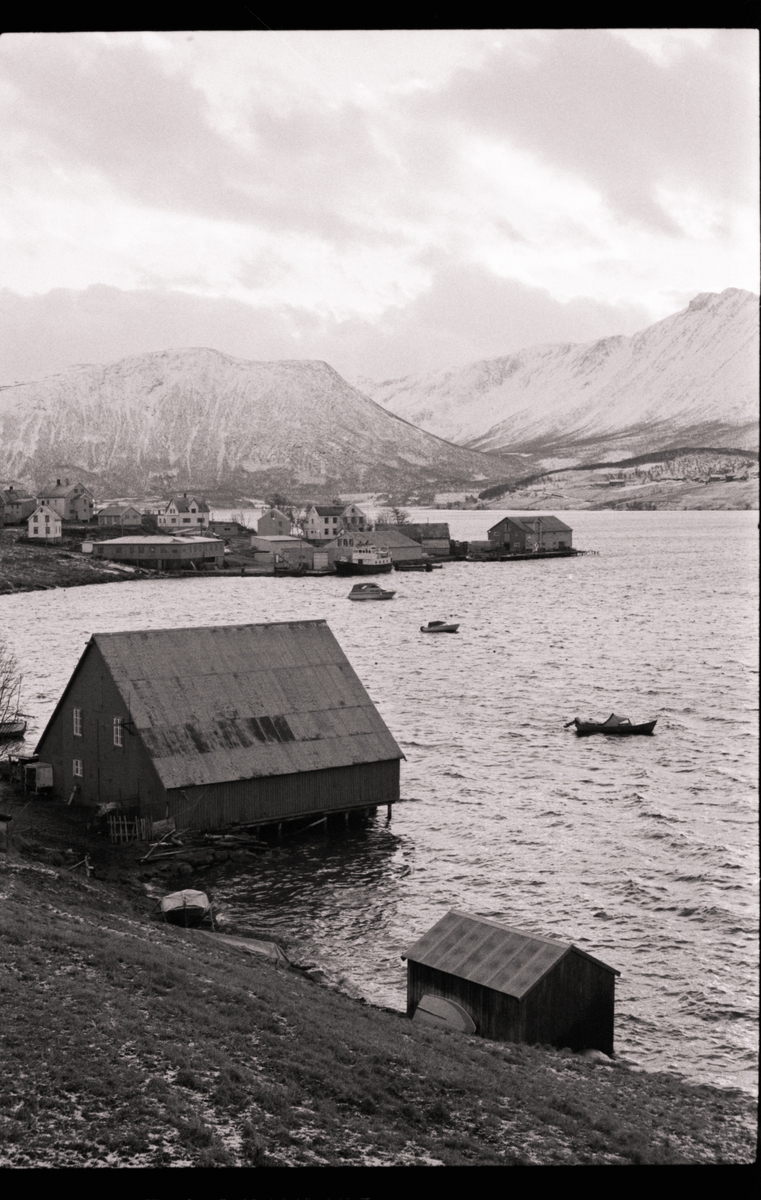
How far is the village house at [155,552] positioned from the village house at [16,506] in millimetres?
17830

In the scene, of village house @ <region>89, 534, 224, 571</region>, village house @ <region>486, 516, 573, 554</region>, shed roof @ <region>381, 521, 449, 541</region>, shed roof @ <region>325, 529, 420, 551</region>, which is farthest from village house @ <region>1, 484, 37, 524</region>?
village house @ <region>486, 516, 573, 554</region>

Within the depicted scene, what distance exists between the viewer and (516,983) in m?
16.0

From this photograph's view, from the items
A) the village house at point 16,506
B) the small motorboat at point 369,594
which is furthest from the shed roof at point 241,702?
the village house at point 16,506

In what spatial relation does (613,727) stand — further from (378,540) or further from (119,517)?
(119,517)

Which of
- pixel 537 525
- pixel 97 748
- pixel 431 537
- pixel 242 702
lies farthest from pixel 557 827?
pixel 537 525

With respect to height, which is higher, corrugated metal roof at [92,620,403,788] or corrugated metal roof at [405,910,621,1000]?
corrugated metal roof at [92,620,403,788]

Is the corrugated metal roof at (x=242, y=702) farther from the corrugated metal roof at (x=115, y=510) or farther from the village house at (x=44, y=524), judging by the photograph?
the corrugated metal roof at (x=115, y=510)

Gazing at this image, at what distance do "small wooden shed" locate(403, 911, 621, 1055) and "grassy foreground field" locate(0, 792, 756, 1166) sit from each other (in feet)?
2.06

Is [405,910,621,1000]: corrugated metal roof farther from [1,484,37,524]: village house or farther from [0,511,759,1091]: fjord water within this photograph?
[1,484,37,524]: village house

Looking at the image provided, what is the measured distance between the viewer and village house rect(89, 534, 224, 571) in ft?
391

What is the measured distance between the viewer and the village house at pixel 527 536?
493 ft

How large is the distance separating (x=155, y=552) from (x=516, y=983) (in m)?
108

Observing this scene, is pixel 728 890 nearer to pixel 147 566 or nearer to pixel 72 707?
pixel 72 707

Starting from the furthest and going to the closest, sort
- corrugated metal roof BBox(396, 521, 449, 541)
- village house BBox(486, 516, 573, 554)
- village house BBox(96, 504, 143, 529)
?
village house BBox(486, 516, 573, 554) < corrugated metal roof BBox(396, 521, 449, 541) < village house BBox(96, 504, 143, 529)
